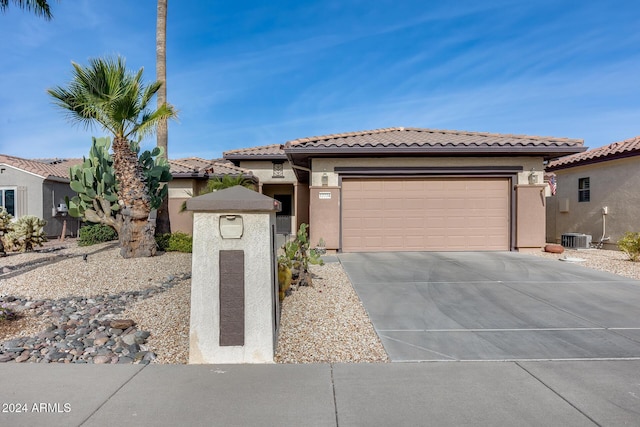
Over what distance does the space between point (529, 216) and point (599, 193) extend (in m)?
4.36

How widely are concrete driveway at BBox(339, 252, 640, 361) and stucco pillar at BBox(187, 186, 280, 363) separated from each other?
1528 mm

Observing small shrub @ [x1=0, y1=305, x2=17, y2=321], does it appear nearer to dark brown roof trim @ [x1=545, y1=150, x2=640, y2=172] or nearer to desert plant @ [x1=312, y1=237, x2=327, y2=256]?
desert plant @ [x1=312, y1=237, x2=327, y2=256]

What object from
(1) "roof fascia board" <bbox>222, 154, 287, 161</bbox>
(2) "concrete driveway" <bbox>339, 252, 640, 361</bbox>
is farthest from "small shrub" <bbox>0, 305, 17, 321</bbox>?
(1) "roof fascia board" <bbox>222, 154, 287, 161</bbox>

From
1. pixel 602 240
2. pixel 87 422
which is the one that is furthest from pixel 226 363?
pixel 602 240

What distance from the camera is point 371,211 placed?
1218cm

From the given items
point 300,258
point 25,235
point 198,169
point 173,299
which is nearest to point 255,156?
point 198,169

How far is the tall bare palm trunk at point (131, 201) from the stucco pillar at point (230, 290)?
723cm

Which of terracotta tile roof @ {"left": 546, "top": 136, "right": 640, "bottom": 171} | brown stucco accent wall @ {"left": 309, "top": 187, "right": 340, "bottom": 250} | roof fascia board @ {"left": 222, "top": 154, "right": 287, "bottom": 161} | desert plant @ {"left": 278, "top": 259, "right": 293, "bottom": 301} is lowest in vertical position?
desert plant @ {"left": 278, "top": 259, "right": 293, "bottom": 301}

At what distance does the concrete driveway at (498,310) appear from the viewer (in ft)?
14.5

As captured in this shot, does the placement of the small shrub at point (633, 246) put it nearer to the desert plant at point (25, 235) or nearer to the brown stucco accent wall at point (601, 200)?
the brown stucco accent wall at point (601, 200)

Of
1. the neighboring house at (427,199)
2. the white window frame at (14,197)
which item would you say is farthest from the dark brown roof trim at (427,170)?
the white window frame at (14,197)

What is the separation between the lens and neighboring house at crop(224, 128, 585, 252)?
12.0 metres

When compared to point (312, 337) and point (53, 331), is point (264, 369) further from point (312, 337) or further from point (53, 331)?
point (53, 331)

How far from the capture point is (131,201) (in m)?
10.3
